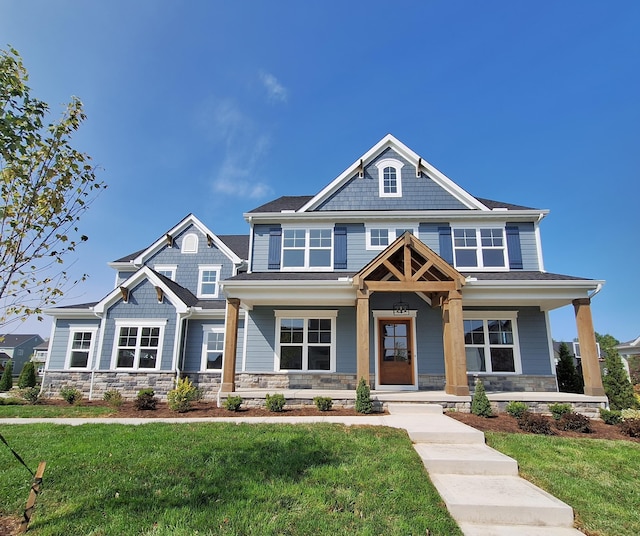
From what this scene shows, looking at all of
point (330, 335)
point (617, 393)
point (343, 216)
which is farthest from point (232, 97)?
point (617, 393)

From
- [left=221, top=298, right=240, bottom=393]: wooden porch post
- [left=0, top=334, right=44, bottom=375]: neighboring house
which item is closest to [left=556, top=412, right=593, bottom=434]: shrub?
[left=221, top=298, right=240, bottom=393]: wooden porch post

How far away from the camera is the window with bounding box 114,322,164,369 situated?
13445 millimetres

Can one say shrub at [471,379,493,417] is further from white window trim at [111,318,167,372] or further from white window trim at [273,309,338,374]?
white window trim at [111,318,167,372]

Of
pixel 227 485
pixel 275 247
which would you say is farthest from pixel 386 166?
pixel 227 485

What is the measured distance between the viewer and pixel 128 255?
1844cm

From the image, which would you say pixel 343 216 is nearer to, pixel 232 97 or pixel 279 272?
pixel 279 272

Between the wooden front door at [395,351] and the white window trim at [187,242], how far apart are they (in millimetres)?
10104

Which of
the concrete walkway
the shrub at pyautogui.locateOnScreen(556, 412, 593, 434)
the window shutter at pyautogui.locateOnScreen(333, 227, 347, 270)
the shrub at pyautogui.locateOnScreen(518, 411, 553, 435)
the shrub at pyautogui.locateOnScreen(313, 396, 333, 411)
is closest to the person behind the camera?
the concrete walkway

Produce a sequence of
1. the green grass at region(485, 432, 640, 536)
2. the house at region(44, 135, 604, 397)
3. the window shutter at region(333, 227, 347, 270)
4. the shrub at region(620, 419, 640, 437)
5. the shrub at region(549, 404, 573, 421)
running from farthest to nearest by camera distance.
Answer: the window shutter at region(333, 227, 347, 270) < the house at region(44, 135, 604, 397) < the shrub at region(549, 404, 573, 421) < the shrub at region(620, 419, 640, 437) < the green grass at region(485, 432, 640, 536)

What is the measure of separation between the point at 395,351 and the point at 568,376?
681cm

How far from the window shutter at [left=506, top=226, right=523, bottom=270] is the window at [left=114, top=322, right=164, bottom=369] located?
44.8ft

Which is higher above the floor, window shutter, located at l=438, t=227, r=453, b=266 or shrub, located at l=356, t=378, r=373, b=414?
window shutter, located at l=438, t=227, r=453, b=266

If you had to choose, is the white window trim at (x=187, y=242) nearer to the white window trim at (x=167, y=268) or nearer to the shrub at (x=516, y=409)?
the white window trim at (x=167, y=268)

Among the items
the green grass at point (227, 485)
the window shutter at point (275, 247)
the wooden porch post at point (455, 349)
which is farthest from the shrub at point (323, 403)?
the window shutter at point (275, 247)
